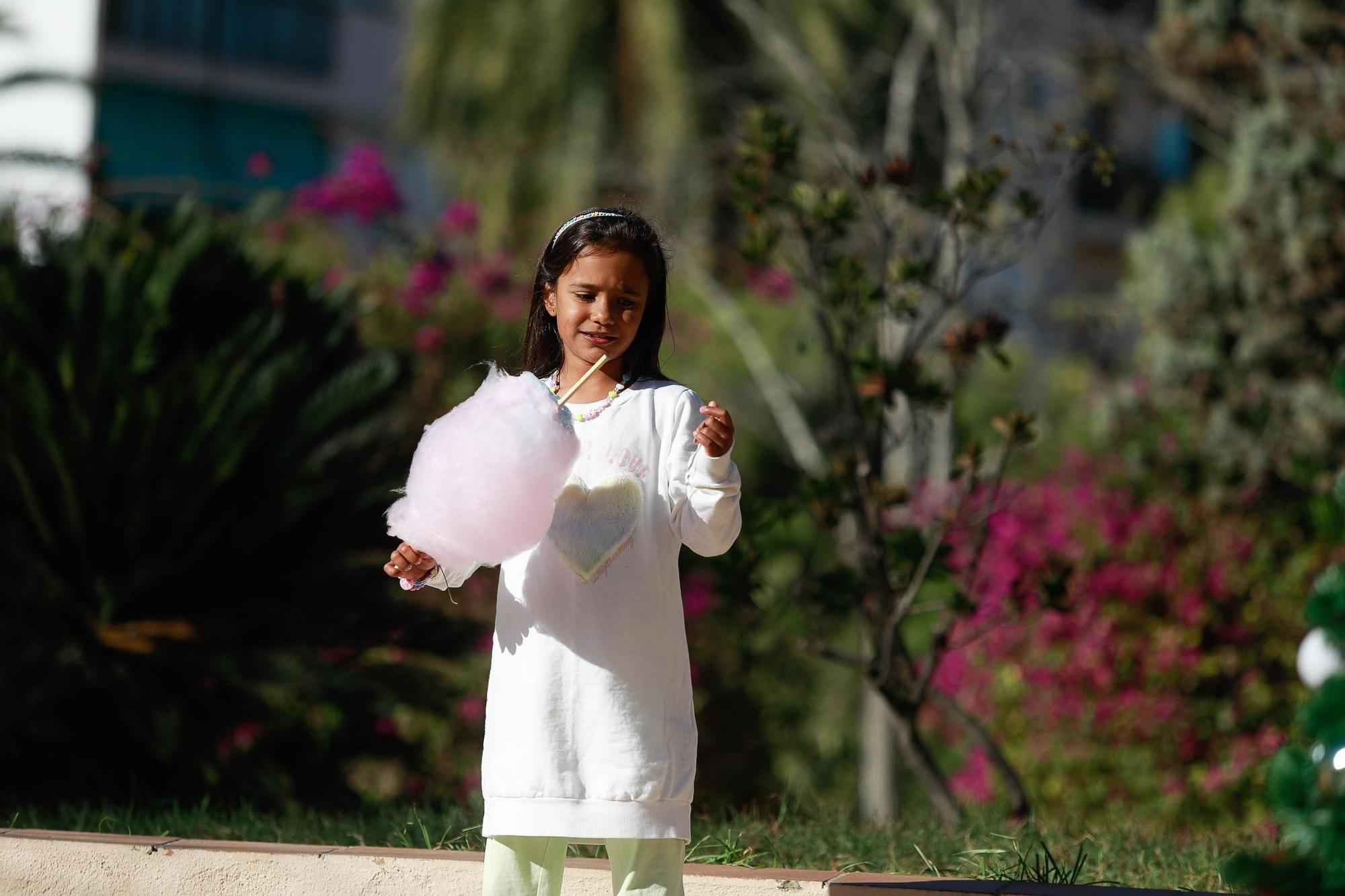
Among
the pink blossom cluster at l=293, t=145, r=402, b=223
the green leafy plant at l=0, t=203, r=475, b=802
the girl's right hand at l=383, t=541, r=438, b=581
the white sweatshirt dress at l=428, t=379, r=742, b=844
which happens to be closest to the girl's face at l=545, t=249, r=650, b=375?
the white sweatshirt dress at l=428, t=379, r=742, b=844

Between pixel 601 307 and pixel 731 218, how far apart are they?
1532 cm

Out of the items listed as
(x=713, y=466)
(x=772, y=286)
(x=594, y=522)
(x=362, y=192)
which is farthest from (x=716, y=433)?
(x=772, y=286)

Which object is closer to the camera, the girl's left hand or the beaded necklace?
the girl's left hand

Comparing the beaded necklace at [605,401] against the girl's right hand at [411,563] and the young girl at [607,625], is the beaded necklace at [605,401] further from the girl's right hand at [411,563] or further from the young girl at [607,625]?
the girl's right hand at [411,563]

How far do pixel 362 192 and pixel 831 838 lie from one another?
6.82m

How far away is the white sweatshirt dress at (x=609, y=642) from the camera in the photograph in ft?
10.1

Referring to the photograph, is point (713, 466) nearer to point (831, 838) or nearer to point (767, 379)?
point (831, 838)

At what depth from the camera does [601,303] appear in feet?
10.7

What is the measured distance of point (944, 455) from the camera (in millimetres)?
9844

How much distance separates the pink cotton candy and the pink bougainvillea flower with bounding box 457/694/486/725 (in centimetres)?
673

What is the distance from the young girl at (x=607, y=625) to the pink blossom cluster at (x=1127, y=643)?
4587 millimetres

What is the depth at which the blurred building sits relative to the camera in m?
19.3

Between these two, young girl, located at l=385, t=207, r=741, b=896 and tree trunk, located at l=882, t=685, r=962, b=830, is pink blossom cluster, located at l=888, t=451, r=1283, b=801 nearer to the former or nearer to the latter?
tree trunk, located at l=882, t=685, r=962, b=830

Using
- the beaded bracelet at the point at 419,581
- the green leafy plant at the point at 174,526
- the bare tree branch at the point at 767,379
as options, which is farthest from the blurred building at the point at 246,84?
the beaded bracelet at the point at 419,581
